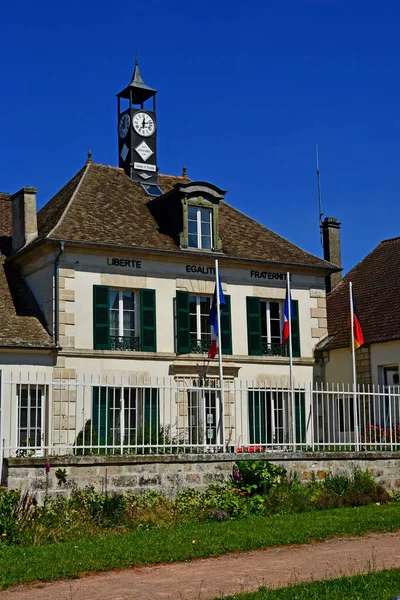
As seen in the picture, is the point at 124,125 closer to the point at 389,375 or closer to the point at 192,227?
the point at 192,227

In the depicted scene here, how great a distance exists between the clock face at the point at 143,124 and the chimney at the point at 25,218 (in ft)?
17.5

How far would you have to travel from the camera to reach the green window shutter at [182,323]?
2372cm

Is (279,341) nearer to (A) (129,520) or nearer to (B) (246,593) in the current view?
(A) (129,520)

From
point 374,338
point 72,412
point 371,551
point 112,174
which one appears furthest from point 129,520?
point 112,174

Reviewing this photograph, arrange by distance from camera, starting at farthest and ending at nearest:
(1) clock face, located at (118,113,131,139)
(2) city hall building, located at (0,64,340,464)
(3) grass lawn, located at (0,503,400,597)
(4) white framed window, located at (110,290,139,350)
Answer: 1. (1) clock face, located at (118,113,131,139)
2. (4) white framed window, located at (110,290,139,350)
3. (2) city hall building, located at (0,64,340,464)
4. (3) grass lawn, located at (0,503,400,597)

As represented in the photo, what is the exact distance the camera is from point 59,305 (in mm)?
22250

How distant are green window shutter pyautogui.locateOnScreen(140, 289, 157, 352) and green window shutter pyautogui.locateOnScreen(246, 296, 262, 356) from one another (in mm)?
2857

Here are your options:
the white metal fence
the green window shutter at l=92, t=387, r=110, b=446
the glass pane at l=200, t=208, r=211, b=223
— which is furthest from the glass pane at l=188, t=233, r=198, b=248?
the green window shutter at l=92, t=387, r=110, b=446

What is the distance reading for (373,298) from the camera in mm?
26688

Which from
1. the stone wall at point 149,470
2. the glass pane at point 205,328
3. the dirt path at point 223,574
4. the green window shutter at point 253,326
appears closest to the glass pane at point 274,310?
the green window shutter at point 253,326

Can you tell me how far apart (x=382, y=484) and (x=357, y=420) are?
1258 millimetres

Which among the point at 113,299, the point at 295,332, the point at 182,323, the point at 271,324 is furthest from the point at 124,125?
the point at 295,332

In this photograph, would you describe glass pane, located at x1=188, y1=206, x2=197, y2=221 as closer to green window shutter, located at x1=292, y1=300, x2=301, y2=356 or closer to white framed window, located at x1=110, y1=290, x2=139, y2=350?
white framed window, located at x1=110, y1=290, x2=139, y2=350

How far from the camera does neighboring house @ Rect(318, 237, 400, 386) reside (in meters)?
24.7
